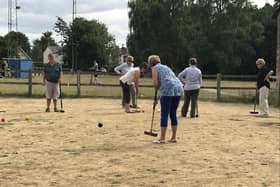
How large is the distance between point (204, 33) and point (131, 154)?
60.1 metres

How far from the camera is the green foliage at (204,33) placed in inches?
2589

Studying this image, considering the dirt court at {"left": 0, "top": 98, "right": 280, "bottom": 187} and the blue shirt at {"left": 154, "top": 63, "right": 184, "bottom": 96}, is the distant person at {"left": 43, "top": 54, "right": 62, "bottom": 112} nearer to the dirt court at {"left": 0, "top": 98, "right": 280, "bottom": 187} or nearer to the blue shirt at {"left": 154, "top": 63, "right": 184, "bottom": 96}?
Answer: the dirt court at {"left": 0, "top": 98, "right": 280, "bottom": 187}

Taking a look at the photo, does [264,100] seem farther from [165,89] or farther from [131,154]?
[131,154]

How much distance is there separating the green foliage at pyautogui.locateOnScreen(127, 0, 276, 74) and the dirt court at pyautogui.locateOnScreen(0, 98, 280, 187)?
5332 centimetres

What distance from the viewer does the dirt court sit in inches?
265

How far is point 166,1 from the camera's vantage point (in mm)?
68562

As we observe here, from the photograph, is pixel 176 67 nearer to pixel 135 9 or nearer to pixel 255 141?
pixel 135 9

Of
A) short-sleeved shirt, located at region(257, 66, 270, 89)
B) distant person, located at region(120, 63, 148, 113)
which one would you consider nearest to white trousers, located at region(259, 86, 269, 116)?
short-sleeved shirt, located at region(257, 66, 270, 89)

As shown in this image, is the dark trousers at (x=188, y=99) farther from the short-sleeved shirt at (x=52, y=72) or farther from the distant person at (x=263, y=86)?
the short-sleeved shirt at (x=52, y=72)

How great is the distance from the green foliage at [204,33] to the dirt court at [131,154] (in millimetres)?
53320

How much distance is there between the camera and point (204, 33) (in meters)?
67.1

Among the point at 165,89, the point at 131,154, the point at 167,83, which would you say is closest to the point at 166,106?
the point at 165,89

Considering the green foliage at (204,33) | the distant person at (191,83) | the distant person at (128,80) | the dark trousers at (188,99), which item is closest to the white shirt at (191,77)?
the distant person at (191,83)

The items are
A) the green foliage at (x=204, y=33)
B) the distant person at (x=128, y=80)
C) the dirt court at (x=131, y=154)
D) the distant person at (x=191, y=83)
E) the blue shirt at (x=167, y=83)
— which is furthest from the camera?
the green foliage at (x=204, y=33)
